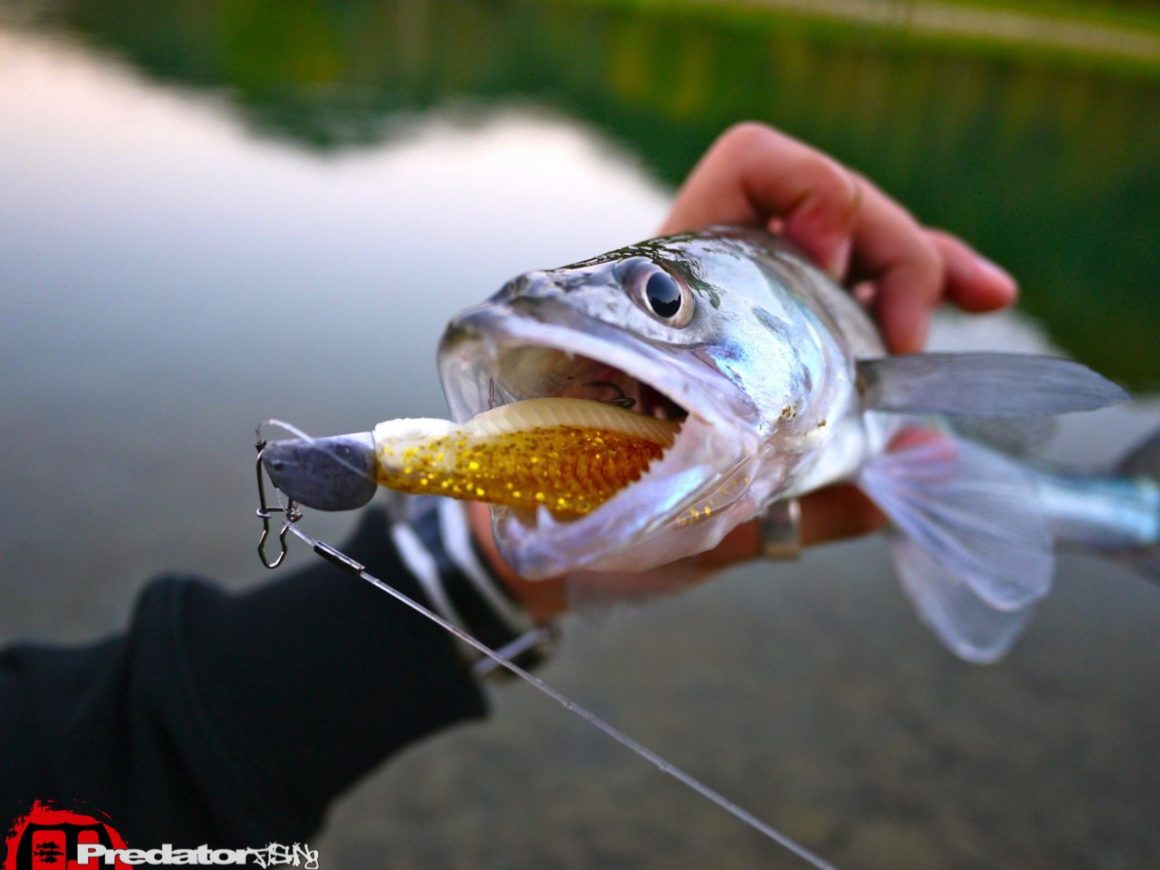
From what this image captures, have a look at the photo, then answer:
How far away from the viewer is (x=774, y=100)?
667 inches

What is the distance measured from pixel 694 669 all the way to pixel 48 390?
3.53 metres

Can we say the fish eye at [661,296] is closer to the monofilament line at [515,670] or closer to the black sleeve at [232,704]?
the monofilament line at [515,670]

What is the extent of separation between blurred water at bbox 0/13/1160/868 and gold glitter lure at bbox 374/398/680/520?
2.96 ft

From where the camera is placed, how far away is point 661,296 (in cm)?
98

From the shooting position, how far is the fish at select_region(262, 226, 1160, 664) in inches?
33.6

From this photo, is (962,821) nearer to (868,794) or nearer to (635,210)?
(868,794)

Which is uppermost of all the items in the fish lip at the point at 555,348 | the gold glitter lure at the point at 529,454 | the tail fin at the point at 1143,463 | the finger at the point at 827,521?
the fish lip at the point at 555,348

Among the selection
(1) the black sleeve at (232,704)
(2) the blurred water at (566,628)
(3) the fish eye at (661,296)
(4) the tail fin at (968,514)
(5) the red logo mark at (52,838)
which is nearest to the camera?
(3) the fish eye at (661,296)

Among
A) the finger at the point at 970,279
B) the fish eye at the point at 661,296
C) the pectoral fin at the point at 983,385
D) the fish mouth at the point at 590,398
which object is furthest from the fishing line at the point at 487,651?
the finger at the point at 970,279

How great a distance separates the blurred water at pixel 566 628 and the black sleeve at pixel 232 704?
1.30 feet

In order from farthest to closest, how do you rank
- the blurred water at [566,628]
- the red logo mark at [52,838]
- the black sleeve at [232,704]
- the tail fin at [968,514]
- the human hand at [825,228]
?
the blurred water at [566,628] < the human hand at [825,228] < the tail fin at [968,514] < the black sleeve at [232,704] < the red logo mark at [52,838]

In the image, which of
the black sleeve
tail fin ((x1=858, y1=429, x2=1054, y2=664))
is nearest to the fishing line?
the black sleeve

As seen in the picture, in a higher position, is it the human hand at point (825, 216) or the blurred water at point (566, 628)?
the human hand at point (825, 216)

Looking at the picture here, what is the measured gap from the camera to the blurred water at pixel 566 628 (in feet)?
9.08
